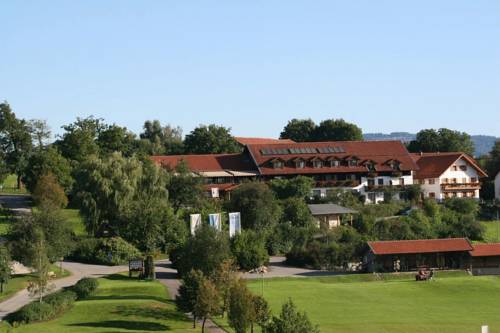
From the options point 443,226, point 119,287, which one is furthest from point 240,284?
point 443,226

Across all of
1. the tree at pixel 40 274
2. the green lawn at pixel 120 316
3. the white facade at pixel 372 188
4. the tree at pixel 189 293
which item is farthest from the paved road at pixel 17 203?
the tree at pixel 189 293

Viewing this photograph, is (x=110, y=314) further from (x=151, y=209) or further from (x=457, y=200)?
(x=457, y=200)

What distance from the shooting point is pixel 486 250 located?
76500 millimetres

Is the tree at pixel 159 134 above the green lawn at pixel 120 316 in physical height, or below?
above

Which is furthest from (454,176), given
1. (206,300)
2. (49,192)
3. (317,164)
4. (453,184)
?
(206,300)

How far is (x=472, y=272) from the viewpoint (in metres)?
75.9

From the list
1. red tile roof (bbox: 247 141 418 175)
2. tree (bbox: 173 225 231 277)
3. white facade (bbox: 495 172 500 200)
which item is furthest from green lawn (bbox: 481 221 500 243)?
tree (bbox: 173 225 231 277)

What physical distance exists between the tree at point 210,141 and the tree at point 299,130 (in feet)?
79.9

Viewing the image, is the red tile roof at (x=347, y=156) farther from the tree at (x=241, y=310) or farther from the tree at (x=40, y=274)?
the tree at (x=241, y=310)

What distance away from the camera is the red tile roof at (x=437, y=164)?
337 ft

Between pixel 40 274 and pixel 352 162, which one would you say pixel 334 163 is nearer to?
pixel 352 162

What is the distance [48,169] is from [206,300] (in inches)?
1769

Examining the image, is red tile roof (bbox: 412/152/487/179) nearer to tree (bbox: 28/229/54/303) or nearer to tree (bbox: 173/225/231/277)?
tree (bbox: 173/225/231/277)

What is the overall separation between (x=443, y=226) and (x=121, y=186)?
31349mm
